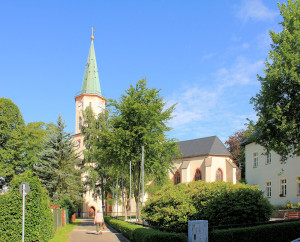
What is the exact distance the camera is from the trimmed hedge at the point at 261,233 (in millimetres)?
11070

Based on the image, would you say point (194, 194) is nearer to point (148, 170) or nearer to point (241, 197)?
→ point (241, 197)

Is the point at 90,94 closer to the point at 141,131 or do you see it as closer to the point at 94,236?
the point at 141,131

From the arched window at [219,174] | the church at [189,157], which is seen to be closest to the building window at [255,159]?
the church at [189,157]

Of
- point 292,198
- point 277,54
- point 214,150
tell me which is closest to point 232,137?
point 214,150

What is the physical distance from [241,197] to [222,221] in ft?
4.10

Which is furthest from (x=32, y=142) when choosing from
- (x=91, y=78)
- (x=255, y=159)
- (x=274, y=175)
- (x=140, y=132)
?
(x=274, y=175)

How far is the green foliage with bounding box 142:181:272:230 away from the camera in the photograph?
13867 millimetres

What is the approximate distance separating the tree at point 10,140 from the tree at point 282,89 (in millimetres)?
33136

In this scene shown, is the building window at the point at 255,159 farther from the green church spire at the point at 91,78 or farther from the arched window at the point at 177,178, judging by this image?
the green church spire at the point at 91,78

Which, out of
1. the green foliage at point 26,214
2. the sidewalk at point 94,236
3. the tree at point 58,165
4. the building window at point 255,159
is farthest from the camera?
the tree at point 58,165

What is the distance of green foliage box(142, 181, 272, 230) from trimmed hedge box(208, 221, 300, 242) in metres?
1.57

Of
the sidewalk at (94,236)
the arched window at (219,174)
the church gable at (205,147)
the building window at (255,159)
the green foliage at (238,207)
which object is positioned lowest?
the sidewalk at (94,236)

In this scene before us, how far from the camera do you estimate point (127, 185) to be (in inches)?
1863

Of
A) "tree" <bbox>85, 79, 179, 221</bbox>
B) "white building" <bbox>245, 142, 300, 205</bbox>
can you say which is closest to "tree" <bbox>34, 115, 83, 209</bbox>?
"tree" <bbox>85, 79, 179, 221</bbox>
